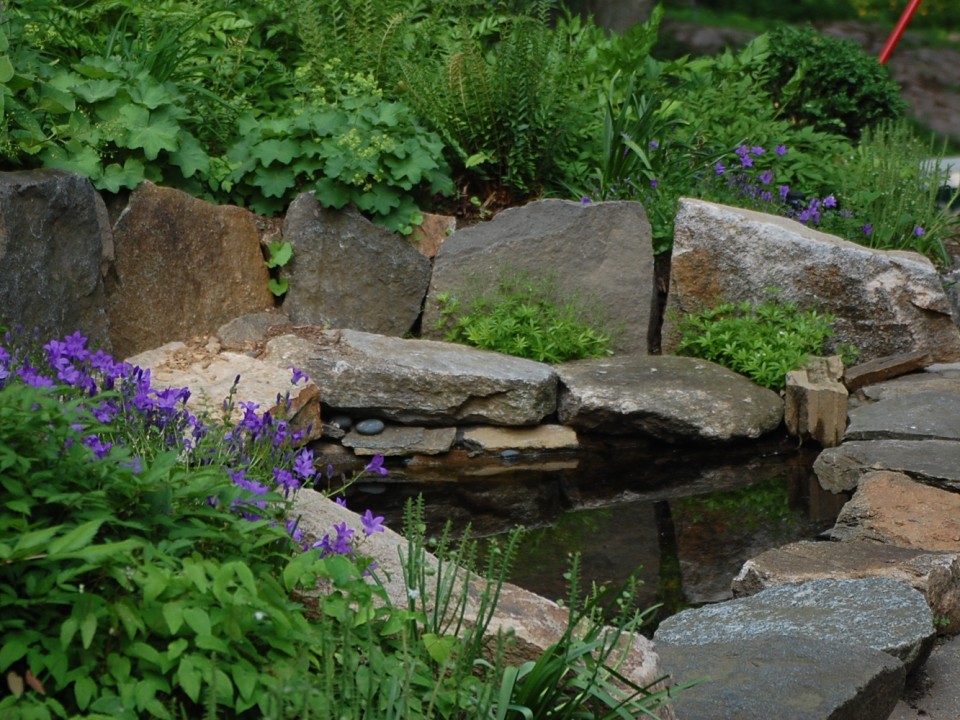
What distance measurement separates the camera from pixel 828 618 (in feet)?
11.9

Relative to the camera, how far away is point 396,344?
6.42 m

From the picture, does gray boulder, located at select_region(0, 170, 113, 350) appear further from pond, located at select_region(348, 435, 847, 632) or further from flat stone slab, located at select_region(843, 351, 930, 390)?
flat stone slab, located at select_region(843, 351, 930, 390)

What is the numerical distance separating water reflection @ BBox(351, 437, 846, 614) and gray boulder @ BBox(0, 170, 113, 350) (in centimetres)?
151

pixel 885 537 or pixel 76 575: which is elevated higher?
pixel 76 575

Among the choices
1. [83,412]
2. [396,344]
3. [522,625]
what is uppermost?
[83,412]

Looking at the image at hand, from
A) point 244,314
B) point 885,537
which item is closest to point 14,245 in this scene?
Answer: point 244,314

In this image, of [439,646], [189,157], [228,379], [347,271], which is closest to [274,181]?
[189,157]

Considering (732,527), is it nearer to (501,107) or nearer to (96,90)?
(501,107)

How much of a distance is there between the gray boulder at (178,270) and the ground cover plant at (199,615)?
350cm

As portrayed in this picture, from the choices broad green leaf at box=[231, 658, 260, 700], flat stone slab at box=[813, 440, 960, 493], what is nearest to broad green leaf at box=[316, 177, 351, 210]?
flat stone slab at box=[813, 440, 960, 493]

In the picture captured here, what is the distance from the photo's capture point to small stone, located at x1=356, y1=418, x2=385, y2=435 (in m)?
6.16

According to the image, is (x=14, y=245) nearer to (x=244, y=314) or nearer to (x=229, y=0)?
(x=244, y=314)

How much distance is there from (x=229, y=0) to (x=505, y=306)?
291cm

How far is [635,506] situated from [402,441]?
4.15ft
